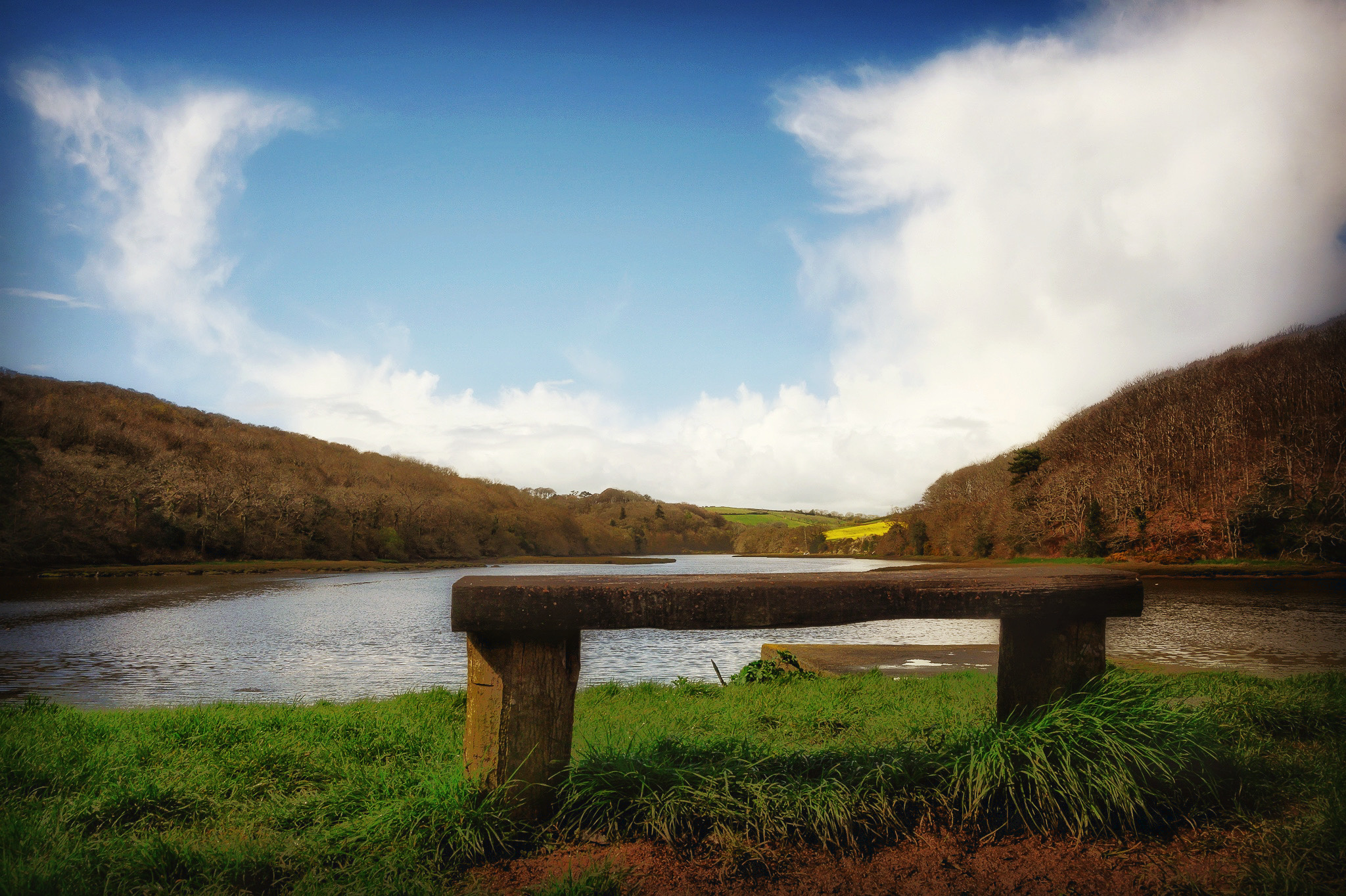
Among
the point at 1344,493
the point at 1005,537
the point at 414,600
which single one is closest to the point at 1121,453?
the point at 1005,537

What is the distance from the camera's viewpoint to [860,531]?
97.6 metres

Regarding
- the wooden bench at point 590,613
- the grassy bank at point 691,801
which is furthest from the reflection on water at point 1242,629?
the wooden bench at point 590,613

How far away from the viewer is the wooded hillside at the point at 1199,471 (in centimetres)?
3512

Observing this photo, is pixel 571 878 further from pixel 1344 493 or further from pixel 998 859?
pixel 1344 493

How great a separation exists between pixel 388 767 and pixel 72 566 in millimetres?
59291

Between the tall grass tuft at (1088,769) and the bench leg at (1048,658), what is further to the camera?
the bench leg at (1048,658)

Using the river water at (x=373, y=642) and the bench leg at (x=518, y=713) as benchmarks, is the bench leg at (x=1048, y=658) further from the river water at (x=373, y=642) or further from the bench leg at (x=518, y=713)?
the bench leg at (x=518, y=713)

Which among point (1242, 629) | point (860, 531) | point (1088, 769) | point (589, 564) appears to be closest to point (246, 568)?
point (589, 564)

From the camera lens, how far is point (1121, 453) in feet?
167

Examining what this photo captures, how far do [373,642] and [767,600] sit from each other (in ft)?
58.5

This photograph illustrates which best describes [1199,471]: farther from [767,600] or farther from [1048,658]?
Answer: [767,600]

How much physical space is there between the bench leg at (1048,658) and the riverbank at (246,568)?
56.4m

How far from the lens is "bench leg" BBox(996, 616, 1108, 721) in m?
3.31

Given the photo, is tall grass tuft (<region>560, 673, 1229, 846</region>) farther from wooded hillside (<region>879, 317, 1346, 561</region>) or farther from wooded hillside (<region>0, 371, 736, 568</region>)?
wooded hillside (<region>0, 371, 736, 568</region>)
